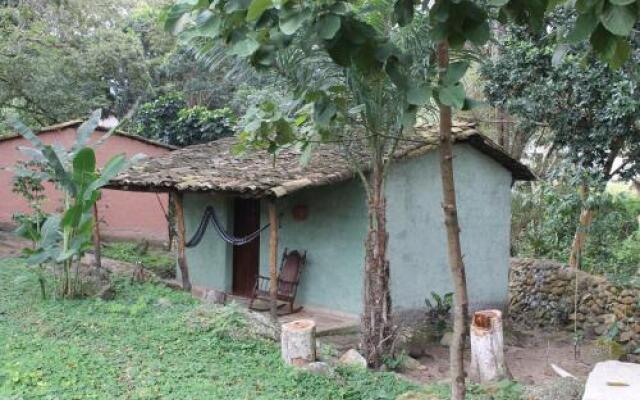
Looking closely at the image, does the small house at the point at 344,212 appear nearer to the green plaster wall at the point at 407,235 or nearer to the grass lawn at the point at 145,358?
the green plaster wall at the point at 407,235

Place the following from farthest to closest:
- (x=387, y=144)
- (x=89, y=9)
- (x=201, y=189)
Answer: (x=89, y=9) < (x=201, y=189) < (x=387, y=144)

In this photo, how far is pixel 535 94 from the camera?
34.7 ft

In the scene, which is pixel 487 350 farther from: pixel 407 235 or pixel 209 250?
pixel 209 250

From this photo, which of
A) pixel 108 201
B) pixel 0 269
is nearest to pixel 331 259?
pixel 0 269

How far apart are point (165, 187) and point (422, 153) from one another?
422cm

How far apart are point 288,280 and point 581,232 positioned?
5.15 meters

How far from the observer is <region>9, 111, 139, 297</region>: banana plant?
8.38m

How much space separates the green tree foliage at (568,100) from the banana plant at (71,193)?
612 cm

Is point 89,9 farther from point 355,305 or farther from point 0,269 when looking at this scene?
point 355,305

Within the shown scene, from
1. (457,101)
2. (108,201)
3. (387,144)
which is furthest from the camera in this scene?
(108,201)

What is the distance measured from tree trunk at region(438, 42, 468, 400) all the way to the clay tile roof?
4.64 meters

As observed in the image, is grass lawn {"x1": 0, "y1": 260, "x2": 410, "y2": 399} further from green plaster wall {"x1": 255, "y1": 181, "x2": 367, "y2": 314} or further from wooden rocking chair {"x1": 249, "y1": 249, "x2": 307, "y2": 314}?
green plaster wall {"x1": 255, "y1": 181, "x2": 367, "y2": 314}

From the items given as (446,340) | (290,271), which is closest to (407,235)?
(446,340)

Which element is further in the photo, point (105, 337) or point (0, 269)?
point (0, 269)
